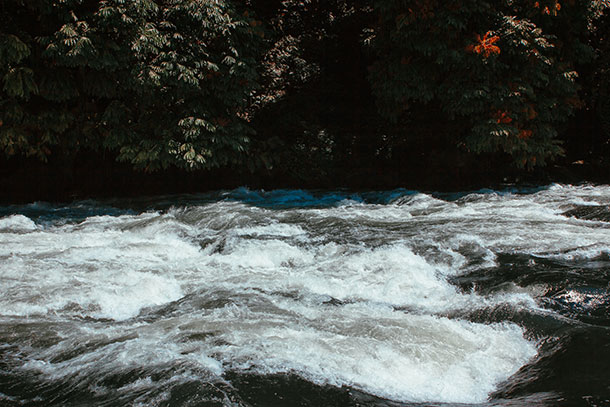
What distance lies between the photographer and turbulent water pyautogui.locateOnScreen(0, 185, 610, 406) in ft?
8.93

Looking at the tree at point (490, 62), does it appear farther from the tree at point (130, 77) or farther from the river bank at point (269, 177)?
the tree at point (130, 77)

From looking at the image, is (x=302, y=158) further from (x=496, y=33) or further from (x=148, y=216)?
(x=496, y=33)

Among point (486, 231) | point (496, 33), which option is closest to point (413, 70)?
point (496, 33)

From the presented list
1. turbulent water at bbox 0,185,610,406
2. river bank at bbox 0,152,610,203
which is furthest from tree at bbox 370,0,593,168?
turbulent water at bbox 0,185,610,406

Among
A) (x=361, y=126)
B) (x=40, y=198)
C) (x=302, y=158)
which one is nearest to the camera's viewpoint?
(x=40, y=198)

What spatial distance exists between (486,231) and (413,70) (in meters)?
5.13

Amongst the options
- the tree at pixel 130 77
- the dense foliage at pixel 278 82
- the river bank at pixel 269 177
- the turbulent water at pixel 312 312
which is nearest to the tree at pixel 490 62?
the dense foliage at pixel 278 82

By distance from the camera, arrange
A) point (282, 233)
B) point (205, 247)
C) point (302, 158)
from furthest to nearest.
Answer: point (302, 158) → point (282, 233) → point (205, 247)

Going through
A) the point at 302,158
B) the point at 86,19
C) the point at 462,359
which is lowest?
the point at 462,359

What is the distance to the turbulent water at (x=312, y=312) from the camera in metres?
2.72

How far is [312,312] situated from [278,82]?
8.83m

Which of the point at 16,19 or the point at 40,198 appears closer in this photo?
the point at 16,19

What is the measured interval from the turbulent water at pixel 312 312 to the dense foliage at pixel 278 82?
108 inches

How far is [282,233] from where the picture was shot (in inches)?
268
